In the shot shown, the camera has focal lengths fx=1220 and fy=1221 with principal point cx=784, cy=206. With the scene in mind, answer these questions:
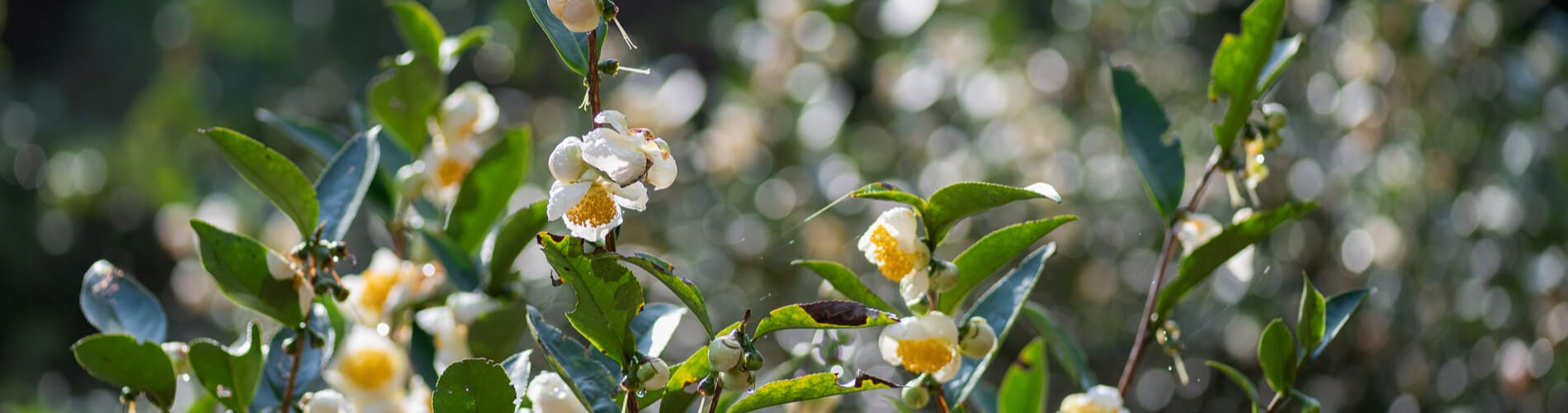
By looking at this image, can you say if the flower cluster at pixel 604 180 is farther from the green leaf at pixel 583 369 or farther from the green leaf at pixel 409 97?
the green leaf at pixel 409 97

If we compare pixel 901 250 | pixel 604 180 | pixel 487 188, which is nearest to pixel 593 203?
pixel 604 180

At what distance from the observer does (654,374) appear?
438mm

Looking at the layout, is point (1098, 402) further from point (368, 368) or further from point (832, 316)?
point (368, 368)

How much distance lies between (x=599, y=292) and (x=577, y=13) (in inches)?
3.9

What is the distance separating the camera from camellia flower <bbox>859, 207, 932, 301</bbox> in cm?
50

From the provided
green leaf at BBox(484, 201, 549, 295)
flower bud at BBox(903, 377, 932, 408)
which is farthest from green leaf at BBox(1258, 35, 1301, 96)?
green leaf at BBox(484, 201, 549, 295)

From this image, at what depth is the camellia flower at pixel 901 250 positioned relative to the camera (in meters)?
0.50

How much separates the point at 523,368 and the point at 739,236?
3.74 ft

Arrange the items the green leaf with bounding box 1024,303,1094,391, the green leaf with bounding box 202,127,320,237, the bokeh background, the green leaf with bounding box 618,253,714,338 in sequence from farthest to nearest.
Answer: the bokeh background
the green leaf with bounding box 1024,303,1094,391
the green leaf with bounding box 202,127,320,237
the green leaf with bounding box 618,253,714,338

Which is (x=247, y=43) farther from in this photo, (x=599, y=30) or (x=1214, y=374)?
(x=599, y=30)

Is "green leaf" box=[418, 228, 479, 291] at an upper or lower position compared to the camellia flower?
lower

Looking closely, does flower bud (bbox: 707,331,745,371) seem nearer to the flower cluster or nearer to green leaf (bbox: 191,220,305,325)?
the flower cluster

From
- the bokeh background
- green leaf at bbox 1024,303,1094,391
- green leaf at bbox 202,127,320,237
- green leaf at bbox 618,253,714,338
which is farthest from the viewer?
the bokeh background

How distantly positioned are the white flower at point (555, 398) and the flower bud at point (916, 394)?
0.44ft
